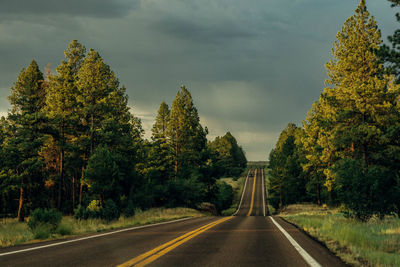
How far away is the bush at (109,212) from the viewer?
2148cm

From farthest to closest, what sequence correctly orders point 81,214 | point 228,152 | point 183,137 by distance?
point 228,152, point 183,137, point 81,214

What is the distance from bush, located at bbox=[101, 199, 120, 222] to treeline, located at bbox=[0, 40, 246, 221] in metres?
0.15

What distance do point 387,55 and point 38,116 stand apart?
27658mm

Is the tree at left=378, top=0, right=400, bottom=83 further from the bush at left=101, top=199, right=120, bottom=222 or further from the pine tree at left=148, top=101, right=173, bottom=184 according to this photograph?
the pine tree at left=148, top=101, right=173, bottom=184

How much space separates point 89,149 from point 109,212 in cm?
1433

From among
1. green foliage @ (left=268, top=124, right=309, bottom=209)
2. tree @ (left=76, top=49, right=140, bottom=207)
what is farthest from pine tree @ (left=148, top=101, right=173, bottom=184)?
green foliage @ (left=268, top=124, right=309, bottom=209)

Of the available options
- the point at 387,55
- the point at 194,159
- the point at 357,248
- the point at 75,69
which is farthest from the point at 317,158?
the point at 357,248

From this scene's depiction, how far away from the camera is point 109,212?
21922mm

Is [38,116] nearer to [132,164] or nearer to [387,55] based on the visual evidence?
[132,164]

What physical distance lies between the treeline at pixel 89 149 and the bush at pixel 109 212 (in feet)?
0.49

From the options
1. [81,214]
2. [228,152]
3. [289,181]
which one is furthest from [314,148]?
[228,152]

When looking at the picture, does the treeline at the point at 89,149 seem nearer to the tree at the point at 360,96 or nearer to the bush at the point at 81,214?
the bush at the point at 81,214

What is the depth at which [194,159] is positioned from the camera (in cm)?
4722

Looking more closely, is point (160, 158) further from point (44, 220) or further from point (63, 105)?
point (44, 220)
